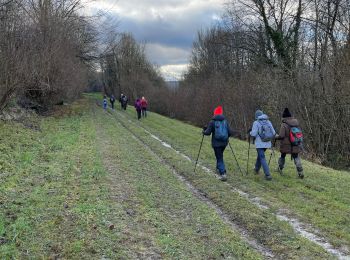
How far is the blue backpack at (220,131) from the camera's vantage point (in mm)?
11000

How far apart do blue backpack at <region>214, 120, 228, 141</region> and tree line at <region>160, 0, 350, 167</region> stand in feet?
29.4

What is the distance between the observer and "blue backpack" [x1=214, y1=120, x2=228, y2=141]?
36.1ft

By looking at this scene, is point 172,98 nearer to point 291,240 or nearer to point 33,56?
point 33,56

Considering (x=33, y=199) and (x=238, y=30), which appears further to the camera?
(x=238, y=30)

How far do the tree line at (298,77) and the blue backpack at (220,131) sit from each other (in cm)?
896

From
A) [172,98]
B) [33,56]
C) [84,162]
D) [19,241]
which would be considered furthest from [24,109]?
[172,98]

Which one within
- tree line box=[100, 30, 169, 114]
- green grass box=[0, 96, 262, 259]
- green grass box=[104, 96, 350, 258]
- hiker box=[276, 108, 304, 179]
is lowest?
green grass box=[0, 96, 262, 259]

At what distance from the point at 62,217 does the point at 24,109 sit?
22.9 metres

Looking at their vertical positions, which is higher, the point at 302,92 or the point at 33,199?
the point at 302,92

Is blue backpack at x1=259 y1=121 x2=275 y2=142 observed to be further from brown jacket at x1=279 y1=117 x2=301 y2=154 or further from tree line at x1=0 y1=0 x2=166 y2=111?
tree line at x1=0 y1=0 x2=166 y2=111

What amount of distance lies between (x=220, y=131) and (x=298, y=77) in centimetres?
1228

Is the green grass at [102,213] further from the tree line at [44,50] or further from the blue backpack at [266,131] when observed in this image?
the tree line at [44,50]

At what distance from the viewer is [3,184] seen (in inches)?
356

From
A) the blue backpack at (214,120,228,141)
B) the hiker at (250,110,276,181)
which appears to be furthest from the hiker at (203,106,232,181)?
the hiker at (250,110,276,181)
